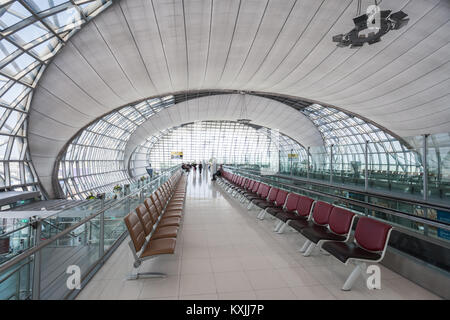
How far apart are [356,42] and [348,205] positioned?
835 centimetres

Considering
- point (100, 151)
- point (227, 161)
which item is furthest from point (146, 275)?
point (100, 151)

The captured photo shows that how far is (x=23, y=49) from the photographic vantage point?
1025cm

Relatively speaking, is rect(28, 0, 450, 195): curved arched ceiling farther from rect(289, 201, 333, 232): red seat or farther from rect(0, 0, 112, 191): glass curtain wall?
rect(289, 201, 333, 232): red seat

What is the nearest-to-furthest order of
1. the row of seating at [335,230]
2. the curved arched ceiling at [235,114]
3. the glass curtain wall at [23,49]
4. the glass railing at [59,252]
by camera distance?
the glass railing at [59,252], the row of seating at [335,230], the glass curtain wall at [23,49], the curved arched ceiling at [235,114]

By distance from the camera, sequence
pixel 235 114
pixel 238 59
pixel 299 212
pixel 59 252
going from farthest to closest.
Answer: pixel 235 114
pixel 238 59
pixel 299 212
pixel 59 252

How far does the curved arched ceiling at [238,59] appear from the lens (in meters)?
11.9

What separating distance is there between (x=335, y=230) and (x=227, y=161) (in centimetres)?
1791

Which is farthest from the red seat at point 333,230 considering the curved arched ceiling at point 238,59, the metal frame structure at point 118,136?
the curved arched ceiling at point 238,59

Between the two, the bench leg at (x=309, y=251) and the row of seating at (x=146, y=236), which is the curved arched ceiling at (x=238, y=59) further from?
the bench leg at (x=309, y=251)

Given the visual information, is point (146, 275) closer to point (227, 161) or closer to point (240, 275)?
point (240, 275)

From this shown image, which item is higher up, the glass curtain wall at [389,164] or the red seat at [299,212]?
the glass curtain wall at [389,164]

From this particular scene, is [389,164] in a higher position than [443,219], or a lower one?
higher

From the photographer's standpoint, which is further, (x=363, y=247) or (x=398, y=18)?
(x=398, y=18)

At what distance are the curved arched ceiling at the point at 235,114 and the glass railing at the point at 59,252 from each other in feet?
95.6
